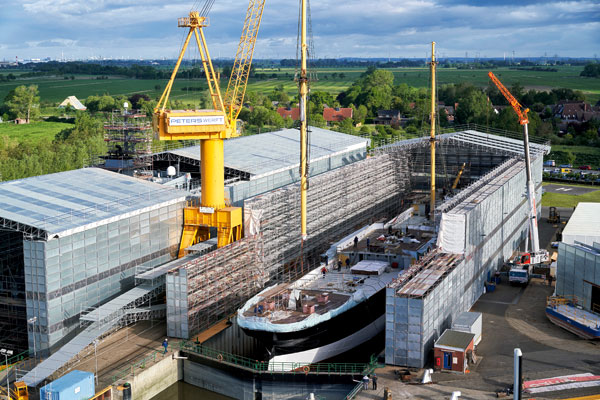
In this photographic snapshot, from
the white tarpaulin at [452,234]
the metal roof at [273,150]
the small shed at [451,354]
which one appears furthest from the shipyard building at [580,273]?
the metal roof at [273,150]

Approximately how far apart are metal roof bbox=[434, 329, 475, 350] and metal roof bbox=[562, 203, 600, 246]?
2297 cm

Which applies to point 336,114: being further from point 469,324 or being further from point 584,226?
point 469,324

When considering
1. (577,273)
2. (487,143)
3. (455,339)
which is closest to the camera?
(455,339)

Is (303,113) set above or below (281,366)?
above

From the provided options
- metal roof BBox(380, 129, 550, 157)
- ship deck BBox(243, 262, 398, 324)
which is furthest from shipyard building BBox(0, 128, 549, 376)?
metal roof BBox(380, 129, 550, 157)

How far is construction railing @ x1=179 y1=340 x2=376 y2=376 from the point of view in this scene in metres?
43.3

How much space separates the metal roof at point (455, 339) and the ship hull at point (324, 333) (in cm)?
643

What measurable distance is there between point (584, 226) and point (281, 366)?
35.7m

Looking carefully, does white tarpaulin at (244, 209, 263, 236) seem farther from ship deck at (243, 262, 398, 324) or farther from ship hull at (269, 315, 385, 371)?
ship hull at (269, 315, 385, 371)

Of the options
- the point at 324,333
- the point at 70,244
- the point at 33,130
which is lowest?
the point at 324,333

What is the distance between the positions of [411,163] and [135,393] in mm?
57055

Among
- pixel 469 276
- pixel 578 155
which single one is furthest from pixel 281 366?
pixel 578 155

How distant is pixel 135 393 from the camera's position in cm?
4225

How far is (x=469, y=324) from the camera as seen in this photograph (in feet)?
148
